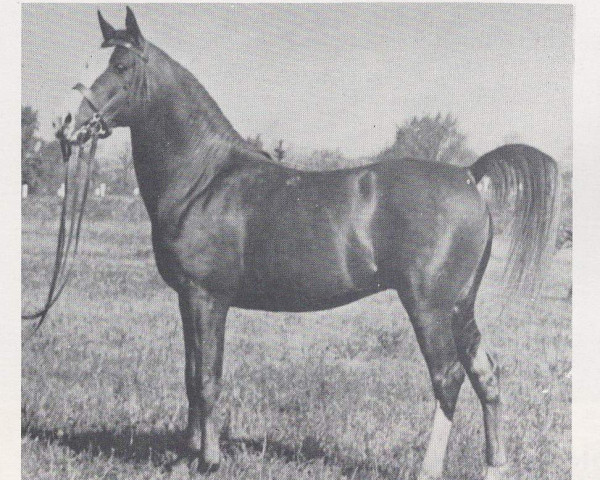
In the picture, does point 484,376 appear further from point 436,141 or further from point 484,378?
point 436,141

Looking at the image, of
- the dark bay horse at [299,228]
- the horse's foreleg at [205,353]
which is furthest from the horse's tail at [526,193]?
the horse's foreleg at [205,353]

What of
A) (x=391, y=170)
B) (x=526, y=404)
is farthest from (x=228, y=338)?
(x=526, y=404)

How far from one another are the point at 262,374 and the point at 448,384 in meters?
0.87

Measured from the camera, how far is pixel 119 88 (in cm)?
274

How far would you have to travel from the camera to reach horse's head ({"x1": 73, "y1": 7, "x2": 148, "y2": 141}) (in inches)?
108

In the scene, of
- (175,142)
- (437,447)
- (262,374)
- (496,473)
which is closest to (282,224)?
(175,142)

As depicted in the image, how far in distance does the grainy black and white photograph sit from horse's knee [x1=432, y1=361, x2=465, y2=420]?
0.11m

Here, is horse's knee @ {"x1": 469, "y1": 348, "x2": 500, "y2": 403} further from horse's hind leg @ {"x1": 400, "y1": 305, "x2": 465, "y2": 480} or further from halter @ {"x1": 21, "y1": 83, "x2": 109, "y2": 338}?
halter @ {"x1": 21, "y1": 83, "x2": 109, "y2": 338}

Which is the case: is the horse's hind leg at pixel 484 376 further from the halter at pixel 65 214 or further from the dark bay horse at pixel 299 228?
the halter at pixel 65 214

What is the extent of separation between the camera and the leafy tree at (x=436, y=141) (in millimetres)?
3057

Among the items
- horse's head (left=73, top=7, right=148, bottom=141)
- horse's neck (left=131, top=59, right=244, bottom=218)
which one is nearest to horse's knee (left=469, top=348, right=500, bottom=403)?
horse's neck (left=131, top=59, right=244, bottom=218)

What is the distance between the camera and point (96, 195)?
312 cm
